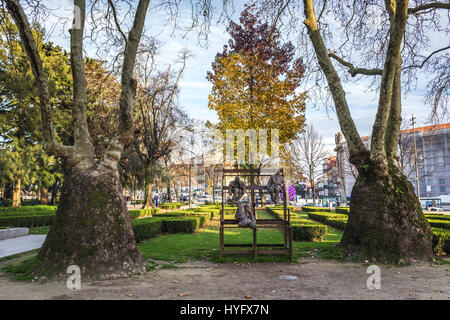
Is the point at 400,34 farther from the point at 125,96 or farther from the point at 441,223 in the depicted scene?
the point at 441,223

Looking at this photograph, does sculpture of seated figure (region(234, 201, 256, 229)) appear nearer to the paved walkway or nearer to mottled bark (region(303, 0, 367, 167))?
mottled bark (region(303, 0, 367, 167))

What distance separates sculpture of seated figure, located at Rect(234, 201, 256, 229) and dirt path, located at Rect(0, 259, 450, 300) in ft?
3.20

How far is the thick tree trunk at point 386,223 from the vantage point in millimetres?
6898

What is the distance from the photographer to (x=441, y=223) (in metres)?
11.3

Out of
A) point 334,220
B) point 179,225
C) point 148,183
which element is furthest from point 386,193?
point 148,183

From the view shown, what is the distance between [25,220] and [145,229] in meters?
8.80

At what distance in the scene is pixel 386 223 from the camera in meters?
7.15

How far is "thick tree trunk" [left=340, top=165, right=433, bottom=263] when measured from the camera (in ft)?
22.6

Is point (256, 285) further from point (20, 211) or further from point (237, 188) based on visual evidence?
point (20, 211)

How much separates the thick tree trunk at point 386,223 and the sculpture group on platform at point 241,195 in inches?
84.1

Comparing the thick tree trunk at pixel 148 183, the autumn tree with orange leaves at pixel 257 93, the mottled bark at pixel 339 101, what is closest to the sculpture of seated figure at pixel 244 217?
the mottled bark at pixel 339 101

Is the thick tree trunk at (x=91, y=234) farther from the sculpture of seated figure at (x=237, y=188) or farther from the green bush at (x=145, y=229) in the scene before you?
the green bush at (x=145, y=229)

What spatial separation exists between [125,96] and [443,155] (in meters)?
69.3
